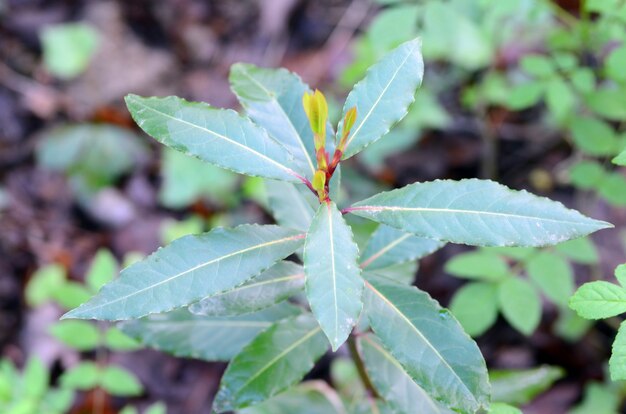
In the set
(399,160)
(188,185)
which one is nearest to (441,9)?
(399,160)

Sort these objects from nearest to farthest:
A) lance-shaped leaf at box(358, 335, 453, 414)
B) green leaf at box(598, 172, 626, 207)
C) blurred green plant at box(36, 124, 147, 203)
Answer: lance-shaped leaf at box(358, 335, 453, 414)
green leaf at box(598, 172, 626, 207)
blurred green plant at box(36, 124, 147, 203)

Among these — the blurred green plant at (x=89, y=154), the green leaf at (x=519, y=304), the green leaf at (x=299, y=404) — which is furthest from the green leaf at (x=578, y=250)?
the blurred green plant at (x=89, y=154)

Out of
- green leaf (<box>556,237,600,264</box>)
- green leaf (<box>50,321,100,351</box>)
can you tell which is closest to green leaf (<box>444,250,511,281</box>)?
green leaf (<box>556,237,600,264</box>)

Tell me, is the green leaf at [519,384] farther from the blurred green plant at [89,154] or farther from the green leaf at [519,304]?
the blurred green plant at [89,154]

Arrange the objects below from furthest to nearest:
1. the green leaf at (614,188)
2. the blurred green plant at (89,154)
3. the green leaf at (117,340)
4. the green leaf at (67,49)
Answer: the green leaf at (67,49), the blurred green plant at (89,154), the green leaf at (117,340), the green leaf at (614,188)

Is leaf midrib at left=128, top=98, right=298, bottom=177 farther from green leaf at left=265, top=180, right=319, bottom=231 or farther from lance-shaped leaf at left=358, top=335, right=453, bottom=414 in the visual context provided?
lance-shaped leaf at left=358, top=335, right=453, bottom=414

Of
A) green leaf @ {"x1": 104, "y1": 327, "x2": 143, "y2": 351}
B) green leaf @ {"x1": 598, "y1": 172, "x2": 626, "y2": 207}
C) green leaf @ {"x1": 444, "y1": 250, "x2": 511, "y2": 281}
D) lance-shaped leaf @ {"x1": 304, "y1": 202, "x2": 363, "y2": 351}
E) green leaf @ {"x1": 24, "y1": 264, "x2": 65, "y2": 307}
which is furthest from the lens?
green leaf @ {"x1": 24, "y1": 264, "x2": 65, "y2": 307}

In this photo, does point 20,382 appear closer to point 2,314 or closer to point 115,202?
point 2,314
